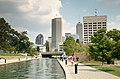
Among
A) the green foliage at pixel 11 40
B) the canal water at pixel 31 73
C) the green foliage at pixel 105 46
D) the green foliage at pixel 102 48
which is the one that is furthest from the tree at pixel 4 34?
the green foliage at pixel 105 46

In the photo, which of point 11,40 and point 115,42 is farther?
point 11,40

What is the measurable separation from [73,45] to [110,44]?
262 ft

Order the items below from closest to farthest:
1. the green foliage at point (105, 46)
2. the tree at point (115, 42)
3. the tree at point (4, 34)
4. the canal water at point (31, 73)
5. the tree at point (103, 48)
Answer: the canal water at point (31, 73) < the tree at point (115, 42) < the green foliage at point (105, 46) < the tree at point (103, 48) < the tree at point (4, 34)

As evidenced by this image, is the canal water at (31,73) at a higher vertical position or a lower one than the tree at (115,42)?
lower

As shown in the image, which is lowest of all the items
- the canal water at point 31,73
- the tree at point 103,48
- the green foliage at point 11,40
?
the canal water at point 31,73

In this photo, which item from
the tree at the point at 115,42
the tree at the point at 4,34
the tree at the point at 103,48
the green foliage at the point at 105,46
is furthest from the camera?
the tree at the point at 4,34

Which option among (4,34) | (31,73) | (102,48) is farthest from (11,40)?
(31,73)

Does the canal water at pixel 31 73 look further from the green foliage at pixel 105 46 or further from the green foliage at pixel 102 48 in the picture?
the green foliage at pixel 105 46

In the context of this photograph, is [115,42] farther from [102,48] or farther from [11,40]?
[11,40]

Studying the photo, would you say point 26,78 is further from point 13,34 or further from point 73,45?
point 13,34

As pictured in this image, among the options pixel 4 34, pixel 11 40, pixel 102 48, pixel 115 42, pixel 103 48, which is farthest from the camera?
pixel 11 40

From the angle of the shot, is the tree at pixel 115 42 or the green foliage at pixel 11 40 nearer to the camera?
the tree at pixel 115 42

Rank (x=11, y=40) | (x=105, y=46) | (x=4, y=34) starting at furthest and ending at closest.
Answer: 1. (x=11, y=40)
2. (x=4, y=34)
3. (x=105, y=46)

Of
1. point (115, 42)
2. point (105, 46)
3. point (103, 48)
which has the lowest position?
point (103, 48)
